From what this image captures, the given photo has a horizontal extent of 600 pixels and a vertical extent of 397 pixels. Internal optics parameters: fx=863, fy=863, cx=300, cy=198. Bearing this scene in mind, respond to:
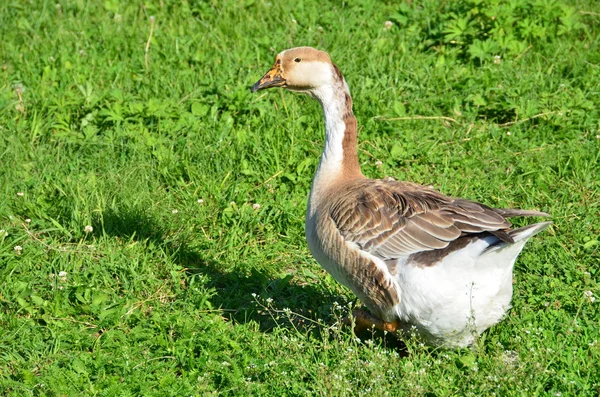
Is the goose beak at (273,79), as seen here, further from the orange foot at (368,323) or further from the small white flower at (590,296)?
the small white flower at (590,296)

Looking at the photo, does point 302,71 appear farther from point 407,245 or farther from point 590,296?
point 590,296

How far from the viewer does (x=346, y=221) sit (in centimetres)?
468

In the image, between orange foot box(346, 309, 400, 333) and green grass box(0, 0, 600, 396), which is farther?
orange foot box(346, 309, 400, 333)

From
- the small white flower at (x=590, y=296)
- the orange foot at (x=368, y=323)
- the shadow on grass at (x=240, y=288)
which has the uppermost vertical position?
the small white flower at (x=590, y=296)

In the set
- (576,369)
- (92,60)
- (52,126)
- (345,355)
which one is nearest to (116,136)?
(52,126)

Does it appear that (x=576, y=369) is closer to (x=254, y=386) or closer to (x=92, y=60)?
(x=254, y=386)

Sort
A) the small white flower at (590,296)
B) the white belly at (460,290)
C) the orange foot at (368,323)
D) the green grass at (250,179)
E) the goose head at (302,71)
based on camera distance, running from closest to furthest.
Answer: the white belly at (460,290) → the green grass at (250,179) → the orange foot at (368,323) → the small white flower at (590,296) → the goose head at (302,71)

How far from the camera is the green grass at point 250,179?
4582 mm

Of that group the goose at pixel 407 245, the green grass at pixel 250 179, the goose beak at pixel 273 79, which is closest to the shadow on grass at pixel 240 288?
the green grass at pixel 250 179

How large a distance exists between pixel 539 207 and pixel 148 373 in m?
2.91

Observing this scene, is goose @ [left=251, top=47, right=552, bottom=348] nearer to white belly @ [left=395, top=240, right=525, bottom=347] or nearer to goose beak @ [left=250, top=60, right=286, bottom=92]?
white belly @ [left=395, top=240, right=525, bottom=347]

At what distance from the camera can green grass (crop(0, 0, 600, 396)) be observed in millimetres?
4582

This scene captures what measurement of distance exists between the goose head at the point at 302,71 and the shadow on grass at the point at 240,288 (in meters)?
1.23

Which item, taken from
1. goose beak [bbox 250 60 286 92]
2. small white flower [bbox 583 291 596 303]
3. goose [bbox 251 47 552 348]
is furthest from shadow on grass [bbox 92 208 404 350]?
goose beak [bbox 250 60 286 92]
